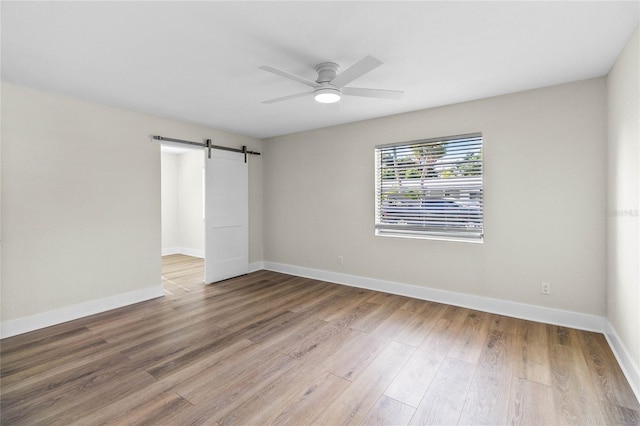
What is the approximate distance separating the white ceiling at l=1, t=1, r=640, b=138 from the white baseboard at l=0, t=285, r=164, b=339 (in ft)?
7.85

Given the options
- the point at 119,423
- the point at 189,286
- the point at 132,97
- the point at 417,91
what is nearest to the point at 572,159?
the point at 417,91

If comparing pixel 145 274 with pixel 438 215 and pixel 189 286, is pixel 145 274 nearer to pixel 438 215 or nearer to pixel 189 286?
pixel 189 286

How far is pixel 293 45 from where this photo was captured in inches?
87.2

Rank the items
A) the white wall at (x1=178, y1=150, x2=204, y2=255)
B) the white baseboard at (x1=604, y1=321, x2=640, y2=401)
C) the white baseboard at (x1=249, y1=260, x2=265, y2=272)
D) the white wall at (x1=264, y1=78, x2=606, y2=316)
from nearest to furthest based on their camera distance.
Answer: the white baseboard at (x1=604, y1=321, x2=640, y2=401) < the white wall at (x1=264, y1=78, x2=606, y2=316) < the white baseboard at (x1=249, y1=260, x2=265, y2=272) < the white wall at (x1=178, y1=150, x2=204, y2=255)

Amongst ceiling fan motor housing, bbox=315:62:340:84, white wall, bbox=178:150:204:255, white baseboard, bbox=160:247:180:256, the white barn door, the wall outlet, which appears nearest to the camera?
ceiling fan motor housing, bbox=315:62:340:84

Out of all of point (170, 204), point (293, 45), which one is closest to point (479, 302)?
point (293, 45)

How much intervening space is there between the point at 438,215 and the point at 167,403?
3.39 meters

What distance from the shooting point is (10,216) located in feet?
9.62

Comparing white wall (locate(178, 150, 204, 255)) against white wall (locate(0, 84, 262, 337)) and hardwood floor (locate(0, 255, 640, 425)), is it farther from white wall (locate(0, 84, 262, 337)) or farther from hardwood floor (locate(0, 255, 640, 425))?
hardwood floor (locate(0, 255, 640, 425))

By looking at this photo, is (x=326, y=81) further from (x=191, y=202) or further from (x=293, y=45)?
(x=191, y=202)

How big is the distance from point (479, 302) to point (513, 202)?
1235 millimetres

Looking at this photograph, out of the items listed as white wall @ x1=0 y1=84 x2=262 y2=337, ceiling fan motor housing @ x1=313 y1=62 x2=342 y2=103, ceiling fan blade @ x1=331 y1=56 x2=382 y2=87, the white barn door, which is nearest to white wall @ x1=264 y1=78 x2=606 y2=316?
the white barn door

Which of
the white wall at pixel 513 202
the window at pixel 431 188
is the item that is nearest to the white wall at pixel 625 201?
the white wall at pixel 513 202

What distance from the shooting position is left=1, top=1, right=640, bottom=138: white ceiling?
1.83 meters
